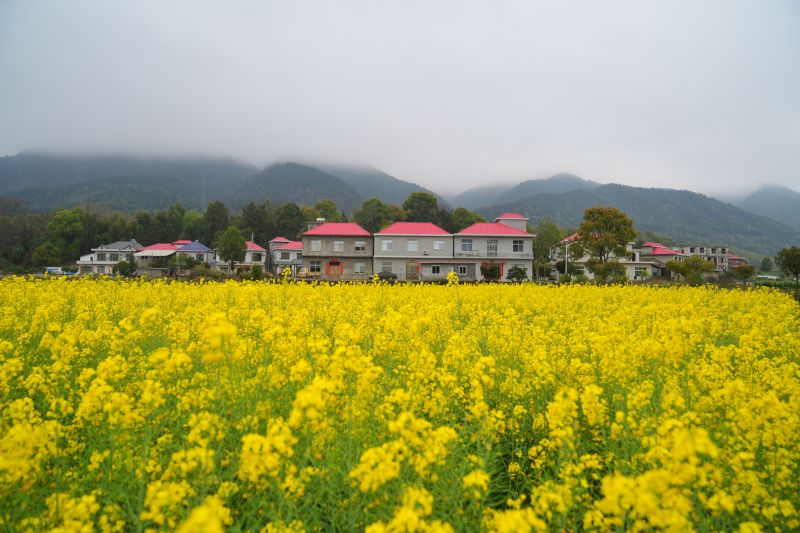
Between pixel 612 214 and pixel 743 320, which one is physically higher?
pixel 612 214

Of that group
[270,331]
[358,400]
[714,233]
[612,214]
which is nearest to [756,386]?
[358,400]

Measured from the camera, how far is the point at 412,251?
135 ft

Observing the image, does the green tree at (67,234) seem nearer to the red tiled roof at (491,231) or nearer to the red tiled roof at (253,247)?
the red tiled roof at (253,247)

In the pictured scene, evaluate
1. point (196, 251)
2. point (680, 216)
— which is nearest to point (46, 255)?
point (196, 251)

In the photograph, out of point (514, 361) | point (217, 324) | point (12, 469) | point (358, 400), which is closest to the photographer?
point (12, 469)

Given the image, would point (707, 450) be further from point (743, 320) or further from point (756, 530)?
point (743, 320)

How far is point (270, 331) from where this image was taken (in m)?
4.25

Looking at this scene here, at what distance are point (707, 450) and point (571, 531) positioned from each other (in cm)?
129

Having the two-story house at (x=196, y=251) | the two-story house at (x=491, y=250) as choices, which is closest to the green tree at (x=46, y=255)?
the two-story house at (x=196, y=251)

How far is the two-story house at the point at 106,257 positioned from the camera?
6190 cm

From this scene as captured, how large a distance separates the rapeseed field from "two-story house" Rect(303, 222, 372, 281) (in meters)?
35.7

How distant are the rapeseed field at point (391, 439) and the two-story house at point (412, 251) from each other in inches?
1359

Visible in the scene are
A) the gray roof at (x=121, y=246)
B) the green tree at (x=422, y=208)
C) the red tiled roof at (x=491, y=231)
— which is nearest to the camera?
the red tiled roof at (x=491, y=231)

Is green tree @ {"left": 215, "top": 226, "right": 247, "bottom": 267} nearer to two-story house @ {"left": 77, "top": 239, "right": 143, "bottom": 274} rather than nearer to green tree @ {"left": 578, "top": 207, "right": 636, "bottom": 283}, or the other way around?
two-story house @ {"left": 77, "top": 239, "right": 143, "bottom": 274}
